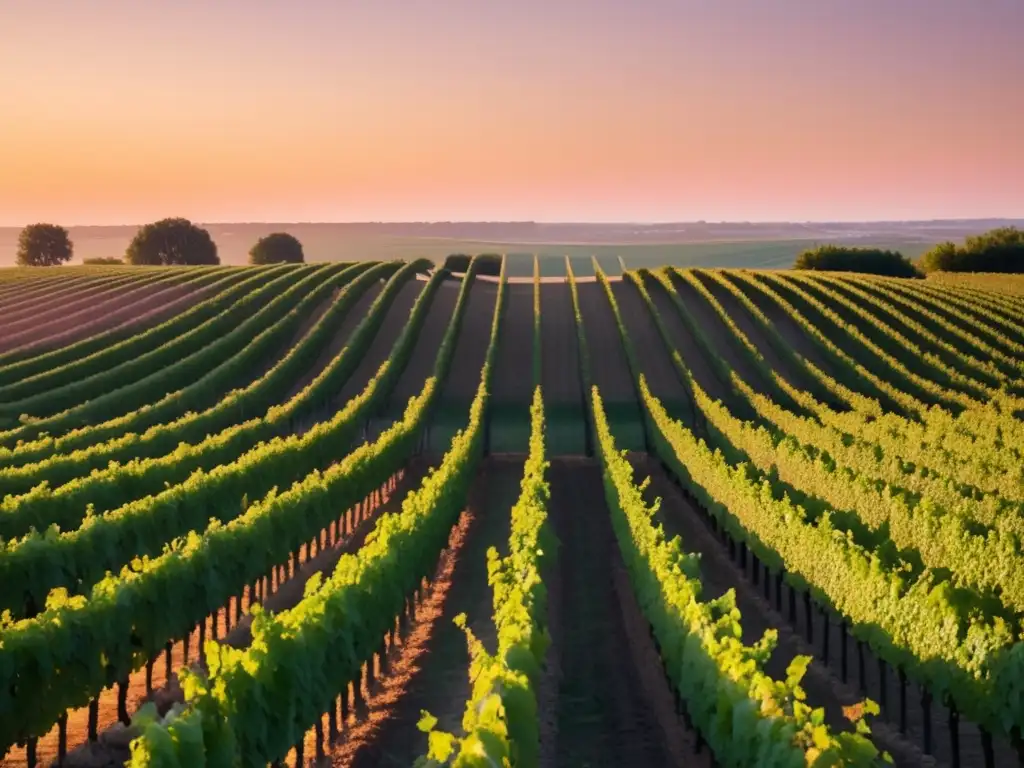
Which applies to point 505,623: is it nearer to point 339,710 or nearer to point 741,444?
point 339,710

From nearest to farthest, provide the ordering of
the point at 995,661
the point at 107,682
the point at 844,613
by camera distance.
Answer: the point at 995,661, the point at 107,682, the point at 844,613

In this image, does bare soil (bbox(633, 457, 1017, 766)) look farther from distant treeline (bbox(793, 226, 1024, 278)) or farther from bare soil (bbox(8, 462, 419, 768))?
distant treeline (bbox(793, 226, 1024, 278))

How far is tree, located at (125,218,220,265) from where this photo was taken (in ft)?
503

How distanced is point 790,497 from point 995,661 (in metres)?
13.1

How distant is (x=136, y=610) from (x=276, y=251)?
473 feet

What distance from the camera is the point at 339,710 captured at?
2158 centimetres

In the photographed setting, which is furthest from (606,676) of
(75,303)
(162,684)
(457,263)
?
(457,263)

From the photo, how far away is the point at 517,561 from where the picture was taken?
20906 millimetres

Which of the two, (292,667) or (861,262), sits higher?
(861,262)

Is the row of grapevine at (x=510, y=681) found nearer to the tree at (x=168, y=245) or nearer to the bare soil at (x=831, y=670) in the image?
the bare soil at (x=831, y=670)

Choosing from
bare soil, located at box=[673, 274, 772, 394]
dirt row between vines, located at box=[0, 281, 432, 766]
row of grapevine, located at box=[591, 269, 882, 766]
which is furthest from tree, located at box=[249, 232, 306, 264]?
row of grapevine, located at box=[591, 269, 882, 766]

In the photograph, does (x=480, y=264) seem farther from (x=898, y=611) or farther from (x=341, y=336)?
(x=898, y=611)

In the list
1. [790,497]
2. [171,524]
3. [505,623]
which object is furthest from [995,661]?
[171,524]

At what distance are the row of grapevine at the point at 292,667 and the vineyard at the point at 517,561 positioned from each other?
5 cm
